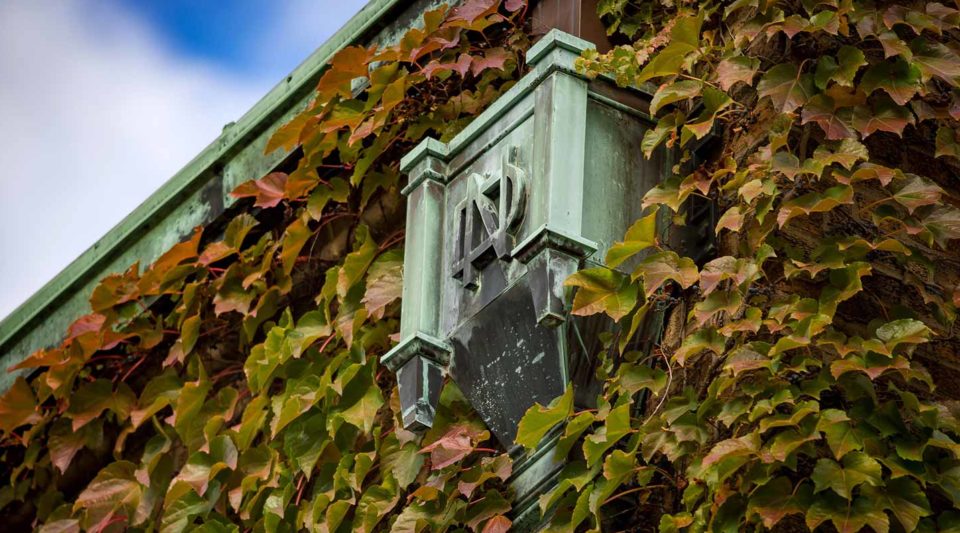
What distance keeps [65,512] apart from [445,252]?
81.8 inches

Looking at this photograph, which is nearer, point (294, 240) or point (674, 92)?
point (674, 92)

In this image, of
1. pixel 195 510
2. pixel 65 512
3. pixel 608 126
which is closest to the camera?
pixel 608 126

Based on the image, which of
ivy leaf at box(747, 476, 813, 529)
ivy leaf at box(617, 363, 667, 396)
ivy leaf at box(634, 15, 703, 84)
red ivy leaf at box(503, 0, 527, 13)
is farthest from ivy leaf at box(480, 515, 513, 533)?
red ivy leaf at box(503, 0, 527, 13)

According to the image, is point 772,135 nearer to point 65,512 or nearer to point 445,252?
point 445,252

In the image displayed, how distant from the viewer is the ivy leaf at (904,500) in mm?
3729

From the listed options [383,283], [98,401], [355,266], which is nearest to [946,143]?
[383,283]

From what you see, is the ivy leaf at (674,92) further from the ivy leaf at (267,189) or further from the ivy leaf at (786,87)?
the ivy leaf at (267,189)

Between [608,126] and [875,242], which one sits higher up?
[608,126]

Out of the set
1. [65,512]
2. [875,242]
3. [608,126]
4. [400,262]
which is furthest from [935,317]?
[65,512]

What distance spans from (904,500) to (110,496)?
2.88m

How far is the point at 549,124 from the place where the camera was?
173 inches

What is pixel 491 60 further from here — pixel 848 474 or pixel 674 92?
pixel 848 474

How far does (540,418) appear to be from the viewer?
4195 mm

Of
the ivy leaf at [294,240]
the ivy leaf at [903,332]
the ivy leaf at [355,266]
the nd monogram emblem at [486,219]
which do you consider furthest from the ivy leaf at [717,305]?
the ivy leaf at [294,240]
